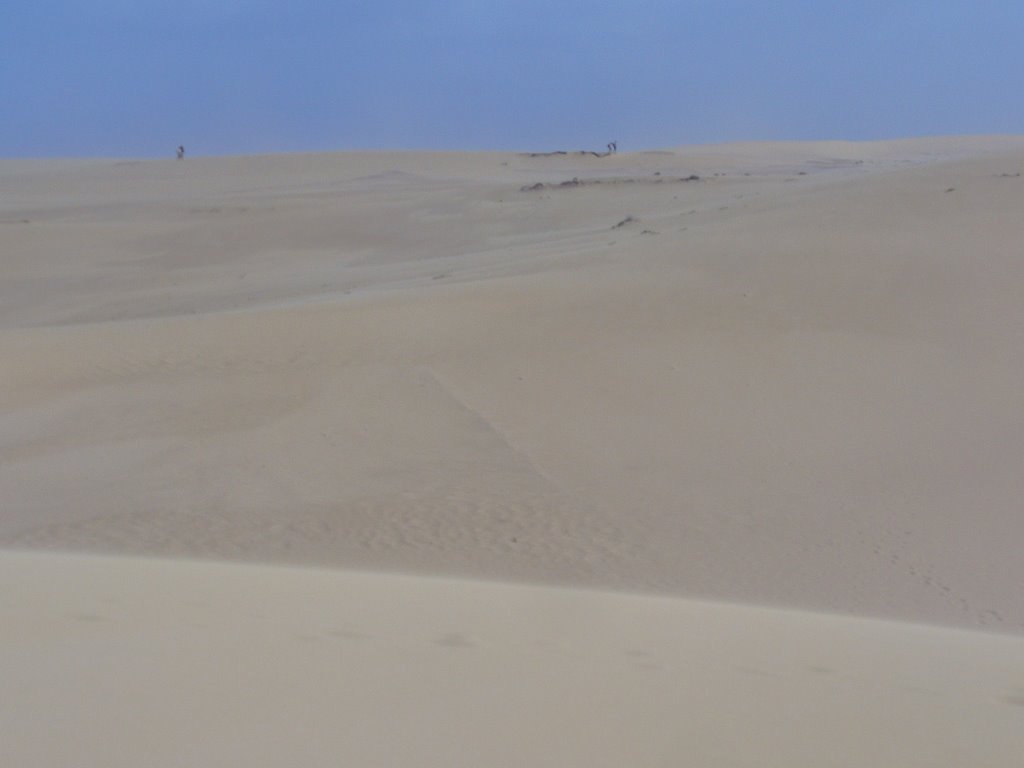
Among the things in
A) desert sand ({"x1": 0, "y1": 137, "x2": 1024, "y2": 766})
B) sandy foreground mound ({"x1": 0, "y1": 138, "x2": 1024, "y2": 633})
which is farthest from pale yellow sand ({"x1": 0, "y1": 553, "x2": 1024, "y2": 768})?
sandy foreground mound ({"x1": 0, "y1": 138, "x2": 1024, "y2": 633})

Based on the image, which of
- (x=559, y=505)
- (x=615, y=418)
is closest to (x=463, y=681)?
(x=559, y=505)

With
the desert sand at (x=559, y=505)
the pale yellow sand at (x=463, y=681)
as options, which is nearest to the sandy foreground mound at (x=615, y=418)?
the desert sand at (x=559, y=505)

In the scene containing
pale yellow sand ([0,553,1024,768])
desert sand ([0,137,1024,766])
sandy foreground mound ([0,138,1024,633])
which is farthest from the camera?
sandy foreground mound ([0,138,1024,633])

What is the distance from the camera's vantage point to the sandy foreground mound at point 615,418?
6016 mm

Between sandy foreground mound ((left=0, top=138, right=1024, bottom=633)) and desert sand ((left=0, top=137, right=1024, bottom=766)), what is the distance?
0.03 m

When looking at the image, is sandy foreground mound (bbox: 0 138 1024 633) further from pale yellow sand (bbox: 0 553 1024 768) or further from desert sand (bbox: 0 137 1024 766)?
pale yellow sand (bbox: 0 553 1024 768)

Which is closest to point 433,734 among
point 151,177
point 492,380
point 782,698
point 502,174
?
point 782,698

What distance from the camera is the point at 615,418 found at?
785cm

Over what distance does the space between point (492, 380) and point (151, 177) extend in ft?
104

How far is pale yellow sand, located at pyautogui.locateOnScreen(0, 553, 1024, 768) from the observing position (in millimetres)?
2779

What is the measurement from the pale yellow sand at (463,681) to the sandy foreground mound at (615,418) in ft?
4.46

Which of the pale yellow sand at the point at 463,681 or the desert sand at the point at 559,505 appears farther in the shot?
the desert sand at the point at 559,505

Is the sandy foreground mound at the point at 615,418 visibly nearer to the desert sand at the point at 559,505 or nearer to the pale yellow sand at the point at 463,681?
the desert sand at the point at 559,505

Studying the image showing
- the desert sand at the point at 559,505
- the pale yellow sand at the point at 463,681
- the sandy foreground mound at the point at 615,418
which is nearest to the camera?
the pale yellow sand at the point at 463,681
